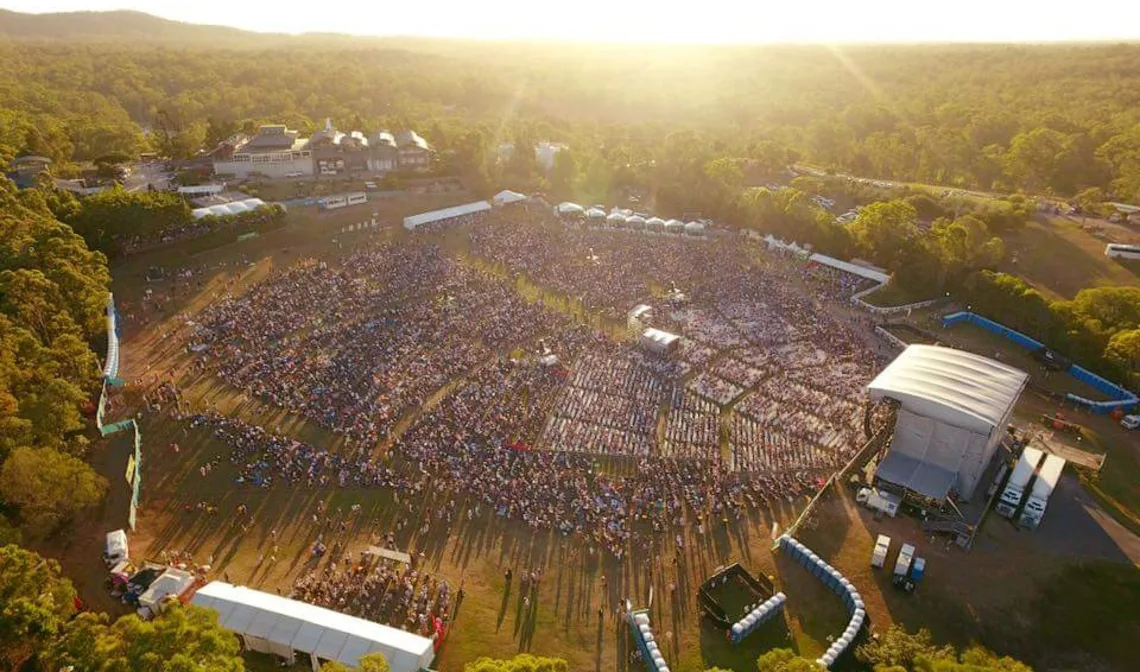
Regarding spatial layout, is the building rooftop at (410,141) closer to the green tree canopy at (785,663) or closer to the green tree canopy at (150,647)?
the green tree canopy at (150,647)

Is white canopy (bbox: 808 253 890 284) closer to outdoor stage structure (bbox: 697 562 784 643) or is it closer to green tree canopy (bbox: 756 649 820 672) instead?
outdoor stage structure (bbox: 697 562 784 643)

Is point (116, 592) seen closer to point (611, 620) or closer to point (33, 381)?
point (33, 381)

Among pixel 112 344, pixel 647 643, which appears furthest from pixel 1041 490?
pixel 112 344

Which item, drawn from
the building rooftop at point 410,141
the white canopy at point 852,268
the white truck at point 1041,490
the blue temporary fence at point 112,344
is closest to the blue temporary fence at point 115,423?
the blue temporary fence at point 112,344

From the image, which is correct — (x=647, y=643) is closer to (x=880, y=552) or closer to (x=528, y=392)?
(x=880, y=552)

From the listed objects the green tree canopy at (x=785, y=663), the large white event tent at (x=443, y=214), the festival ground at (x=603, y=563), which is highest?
the green tree canopy at (x=785, y=663)

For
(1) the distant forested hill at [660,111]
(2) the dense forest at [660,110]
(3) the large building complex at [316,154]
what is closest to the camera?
(3) the large building complex at [316,154]
